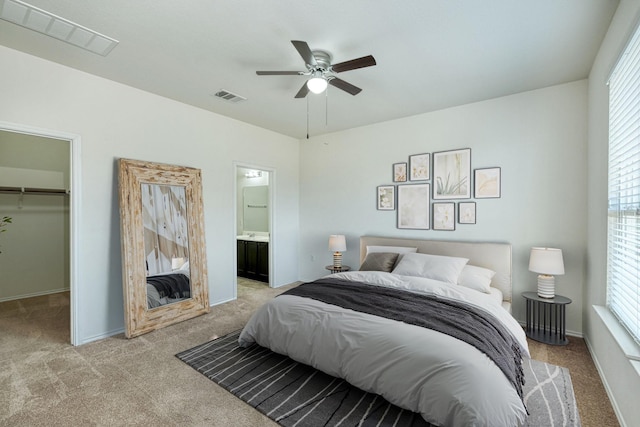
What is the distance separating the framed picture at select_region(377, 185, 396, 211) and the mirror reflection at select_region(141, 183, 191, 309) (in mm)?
2888

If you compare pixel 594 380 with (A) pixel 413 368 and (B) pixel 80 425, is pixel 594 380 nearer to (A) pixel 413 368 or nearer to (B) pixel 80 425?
(A) pixel 413 368

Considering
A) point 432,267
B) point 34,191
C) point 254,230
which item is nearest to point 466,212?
point 432,267

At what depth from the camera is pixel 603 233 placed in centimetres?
257

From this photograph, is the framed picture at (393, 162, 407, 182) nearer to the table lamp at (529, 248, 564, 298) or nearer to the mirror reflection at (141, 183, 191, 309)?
the table lamp at (529, 248, 564, 298)

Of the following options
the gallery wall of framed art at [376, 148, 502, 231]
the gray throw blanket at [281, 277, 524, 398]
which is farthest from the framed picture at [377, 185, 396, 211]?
the gray throw blanket at [281, 277, 524, 398]

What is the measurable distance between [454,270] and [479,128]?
191cm

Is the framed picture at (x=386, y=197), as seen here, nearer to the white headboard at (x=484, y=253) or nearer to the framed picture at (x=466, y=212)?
the white headboard at (x=484, y=253)

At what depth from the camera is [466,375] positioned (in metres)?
1.78

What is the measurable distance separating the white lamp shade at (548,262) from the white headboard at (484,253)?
392mm

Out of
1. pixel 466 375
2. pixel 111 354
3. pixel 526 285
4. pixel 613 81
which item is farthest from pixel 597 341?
pixel 111 354

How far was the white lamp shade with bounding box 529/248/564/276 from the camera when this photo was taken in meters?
3.15

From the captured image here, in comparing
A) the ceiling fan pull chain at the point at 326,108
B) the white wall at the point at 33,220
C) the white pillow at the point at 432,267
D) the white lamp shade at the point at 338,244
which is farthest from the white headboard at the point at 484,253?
the white wall at the point at 33,220

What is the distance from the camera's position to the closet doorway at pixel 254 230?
5516 mm

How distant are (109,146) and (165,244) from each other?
4.17 feet
